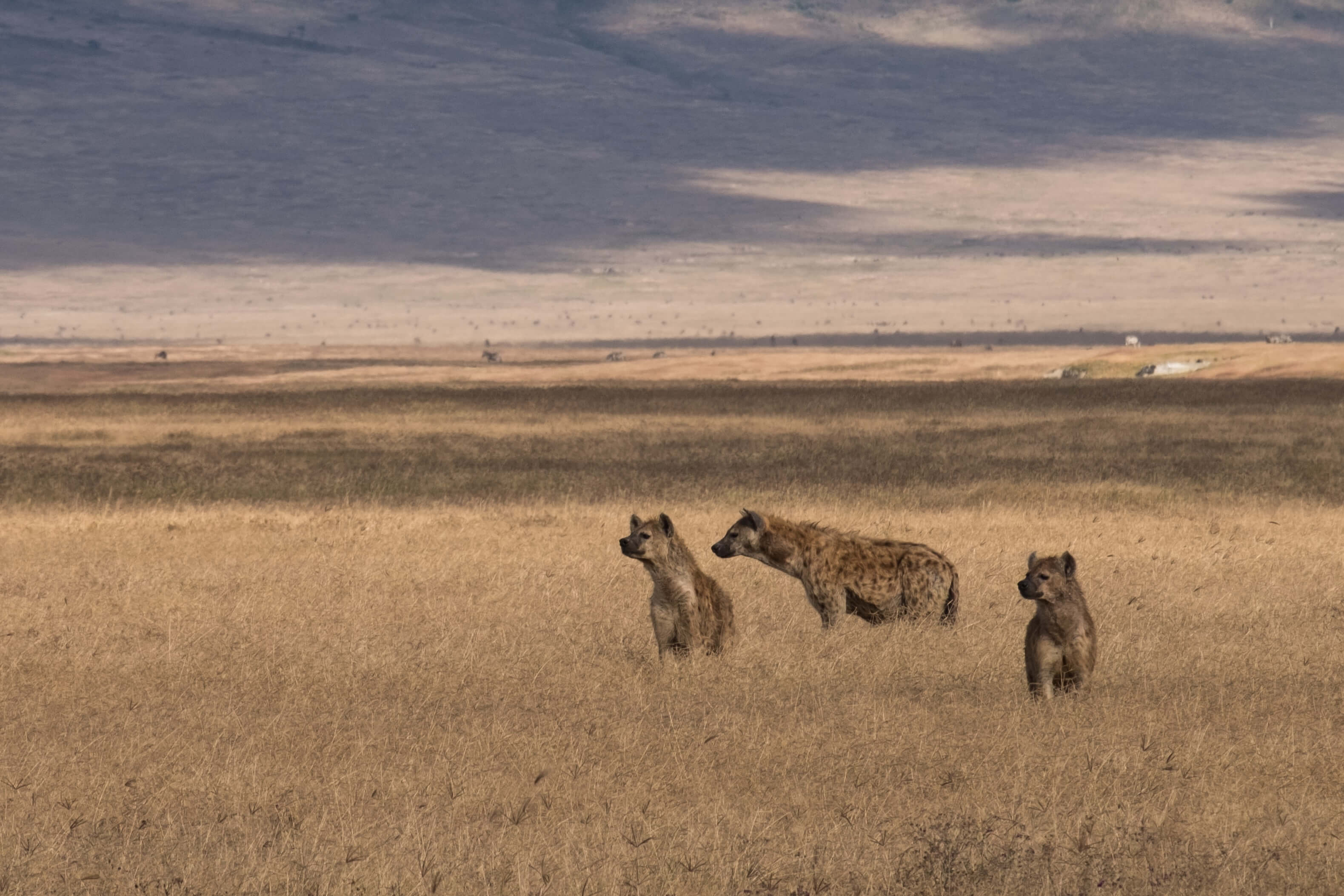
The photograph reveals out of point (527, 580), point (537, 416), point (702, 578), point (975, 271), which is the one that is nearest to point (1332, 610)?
point (702, 578)

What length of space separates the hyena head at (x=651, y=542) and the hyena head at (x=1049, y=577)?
2.61 meters

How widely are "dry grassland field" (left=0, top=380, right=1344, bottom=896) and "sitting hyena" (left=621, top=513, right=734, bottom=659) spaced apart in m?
0.23

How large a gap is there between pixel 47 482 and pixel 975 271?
152 meters

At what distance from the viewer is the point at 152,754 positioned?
10.0 metres

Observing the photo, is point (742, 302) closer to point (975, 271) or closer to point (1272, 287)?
point (975, 271)

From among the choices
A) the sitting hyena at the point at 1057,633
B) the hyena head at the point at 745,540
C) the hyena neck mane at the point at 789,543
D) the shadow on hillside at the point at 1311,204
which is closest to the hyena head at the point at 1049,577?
the sitting hyena at the point at 1057,633

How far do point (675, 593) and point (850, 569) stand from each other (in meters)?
1.57

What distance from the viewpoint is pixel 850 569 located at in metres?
13.5

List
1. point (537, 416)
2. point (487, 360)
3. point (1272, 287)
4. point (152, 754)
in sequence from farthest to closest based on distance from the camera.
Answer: point (1272, 287), point (487, 360), point (537, 416), point (152, 754)

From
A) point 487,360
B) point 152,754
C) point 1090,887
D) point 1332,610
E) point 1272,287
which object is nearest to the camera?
point 1090,887

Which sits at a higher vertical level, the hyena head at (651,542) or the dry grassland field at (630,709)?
the hyena head at (651,542)

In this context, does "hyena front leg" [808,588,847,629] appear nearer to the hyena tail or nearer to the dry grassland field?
the dry grassland field

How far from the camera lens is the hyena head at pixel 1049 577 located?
10.6 m

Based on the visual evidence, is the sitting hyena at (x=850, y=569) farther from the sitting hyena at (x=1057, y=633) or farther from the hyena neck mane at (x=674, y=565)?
the sitting hyena at (x=1057, y=633)
